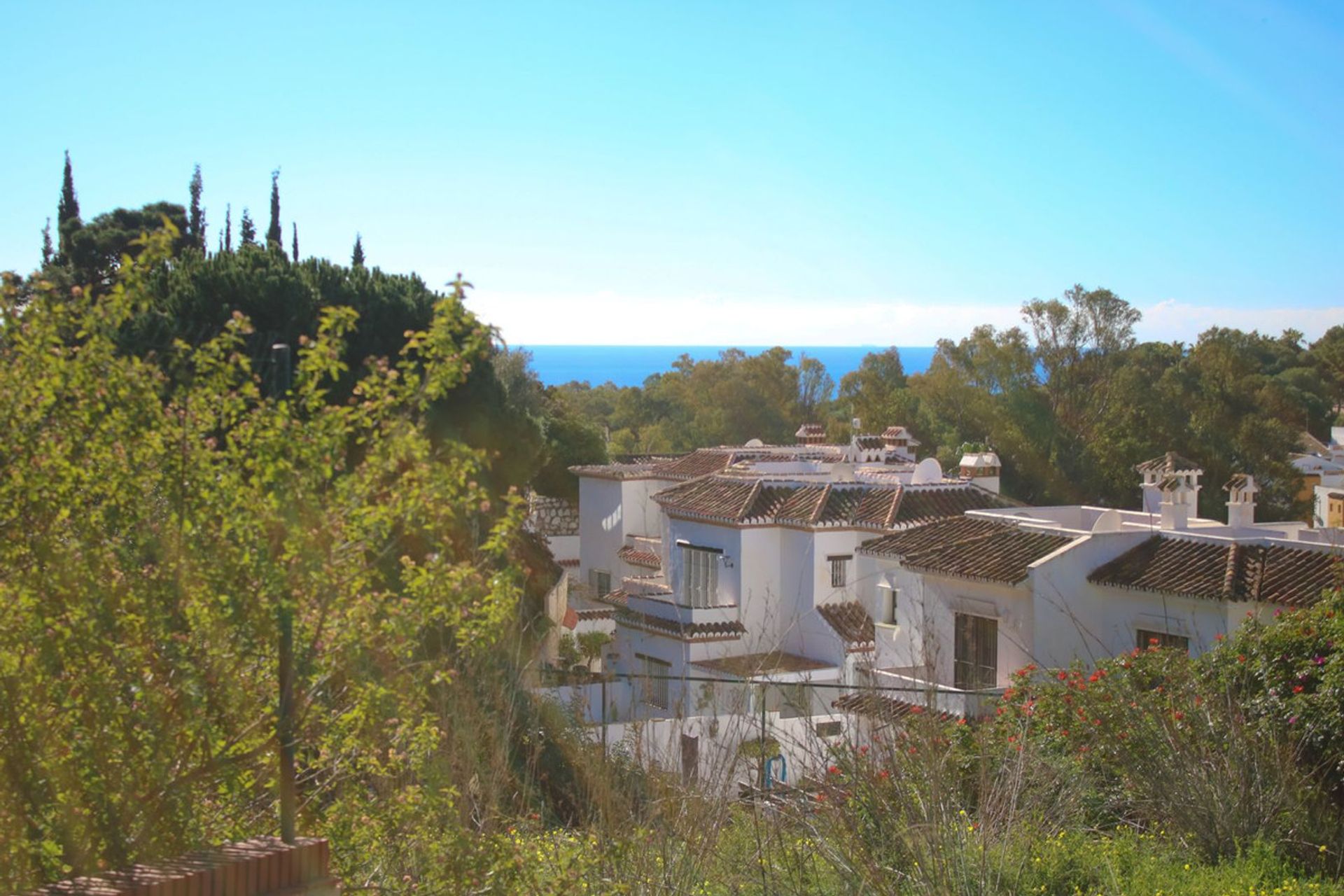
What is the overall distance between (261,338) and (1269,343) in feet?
173

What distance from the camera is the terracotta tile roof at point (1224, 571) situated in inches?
580

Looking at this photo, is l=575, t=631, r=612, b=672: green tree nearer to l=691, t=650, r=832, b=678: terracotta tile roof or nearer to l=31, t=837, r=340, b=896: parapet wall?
l=691, t=650, r=832, b=678: terracotta tile roof

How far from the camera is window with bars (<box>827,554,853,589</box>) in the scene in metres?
22.9

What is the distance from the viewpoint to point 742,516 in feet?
75.7

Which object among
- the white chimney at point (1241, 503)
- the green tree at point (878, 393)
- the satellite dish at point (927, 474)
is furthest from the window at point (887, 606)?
the green tree at point (878, 393)

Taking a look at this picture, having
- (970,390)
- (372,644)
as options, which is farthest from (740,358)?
(372,644)

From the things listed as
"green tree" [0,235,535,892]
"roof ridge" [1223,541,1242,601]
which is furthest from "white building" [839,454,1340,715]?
"green tree" [0,235,535,892]

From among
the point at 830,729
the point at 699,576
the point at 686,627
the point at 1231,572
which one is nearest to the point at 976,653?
the point at 1231,572

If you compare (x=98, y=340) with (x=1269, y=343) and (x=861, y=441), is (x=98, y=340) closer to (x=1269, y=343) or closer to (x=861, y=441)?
(x=861, y=441)

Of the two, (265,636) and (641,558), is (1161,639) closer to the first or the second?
(265,636)

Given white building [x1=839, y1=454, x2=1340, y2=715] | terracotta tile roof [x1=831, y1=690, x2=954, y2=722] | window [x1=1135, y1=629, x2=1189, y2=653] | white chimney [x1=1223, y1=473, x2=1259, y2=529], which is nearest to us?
terracotta tile roof [x1=831, y1=690, x2=954, y2=722]

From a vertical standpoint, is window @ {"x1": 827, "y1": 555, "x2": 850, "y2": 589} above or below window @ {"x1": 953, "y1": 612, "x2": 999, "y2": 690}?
above

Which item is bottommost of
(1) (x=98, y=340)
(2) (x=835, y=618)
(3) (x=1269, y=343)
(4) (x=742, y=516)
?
(2) (x=835, y=618)

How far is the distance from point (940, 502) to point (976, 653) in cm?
621
